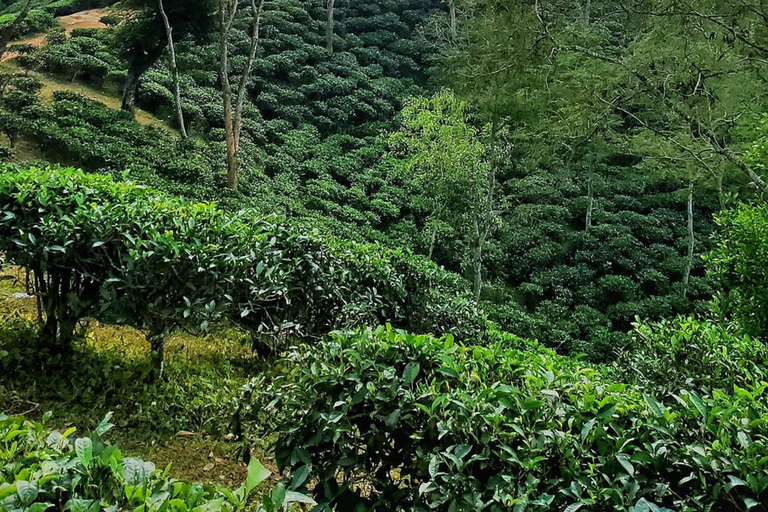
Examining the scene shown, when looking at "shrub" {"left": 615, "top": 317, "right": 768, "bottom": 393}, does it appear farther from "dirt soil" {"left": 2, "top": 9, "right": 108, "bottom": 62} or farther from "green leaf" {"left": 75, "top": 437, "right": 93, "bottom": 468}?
"dirt soil" {"left": 2, "top": 9, "right": 108, "bottom": 62}

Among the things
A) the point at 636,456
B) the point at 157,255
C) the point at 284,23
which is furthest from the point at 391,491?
the point at 284,23

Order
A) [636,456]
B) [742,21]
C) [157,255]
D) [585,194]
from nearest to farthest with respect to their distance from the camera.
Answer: [636,456]
[157,255]
[742,21]
[585,194]

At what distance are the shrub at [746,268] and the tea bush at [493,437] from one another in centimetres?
234

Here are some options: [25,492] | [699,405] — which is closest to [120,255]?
[25,492]

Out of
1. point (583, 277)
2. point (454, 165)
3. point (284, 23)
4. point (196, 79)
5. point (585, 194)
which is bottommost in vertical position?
point (583, 277)

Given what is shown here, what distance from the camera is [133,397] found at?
314cm

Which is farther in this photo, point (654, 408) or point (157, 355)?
point (157, 355)

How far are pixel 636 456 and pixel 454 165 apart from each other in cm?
1088

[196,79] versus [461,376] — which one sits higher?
[196,79]

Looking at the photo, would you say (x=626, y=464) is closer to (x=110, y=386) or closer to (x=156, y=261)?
(x=156, y=261)

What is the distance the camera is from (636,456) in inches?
59.3

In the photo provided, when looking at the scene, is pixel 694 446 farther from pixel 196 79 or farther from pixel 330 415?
pixel 196 79

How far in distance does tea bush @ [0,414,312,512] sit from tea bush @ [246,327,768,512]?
0.53 metres

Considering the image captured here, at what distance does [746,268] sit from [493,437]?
11.0 feet
